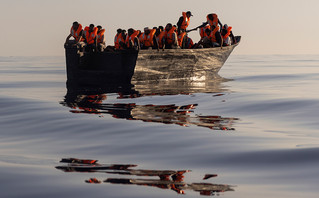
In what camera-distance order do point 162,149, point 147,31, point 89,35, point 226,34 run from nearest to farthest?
point 162,149 → point 89,35 → point 147,31 → point 226,34

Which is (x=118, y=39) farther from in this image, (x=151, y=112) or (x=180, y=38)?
(x=151, y=112)

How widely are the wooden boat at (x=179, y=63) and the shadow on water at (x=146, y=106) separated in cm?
45

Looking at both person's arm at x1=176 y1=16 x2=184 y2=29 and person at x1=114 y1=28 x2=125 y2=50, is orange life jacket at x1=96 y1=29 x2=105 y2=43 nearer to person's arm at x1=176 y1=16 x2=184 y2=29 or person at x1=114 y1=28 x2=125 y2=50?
person at x1=114 y1=28 x2=125 y2=50

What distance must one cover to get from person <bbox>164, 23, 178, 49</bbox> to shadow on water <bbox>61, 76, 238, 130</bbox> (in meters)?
1.71

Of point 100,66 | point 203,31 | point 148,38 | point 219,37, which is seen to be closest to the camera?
point 100,66

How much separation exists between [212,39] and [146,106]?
38.8 ft

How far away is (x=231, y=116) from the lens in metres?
13.3

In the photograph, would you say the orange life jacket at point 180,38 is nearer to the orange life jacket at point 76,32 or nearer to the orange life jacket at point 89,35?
the orange life jacket at point 89,35

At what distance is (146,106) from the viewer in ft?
51.5

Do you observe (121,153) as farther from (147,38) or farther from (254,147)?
(147,38)

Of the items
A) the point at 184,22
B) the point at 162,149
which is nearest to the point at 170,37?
the point at 184,22

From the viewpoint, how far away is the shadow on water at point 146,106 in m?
12.3

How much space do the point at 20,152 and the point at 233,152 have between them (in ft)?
10.8

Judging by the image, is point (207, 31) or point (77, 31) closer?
point (77, 31)
